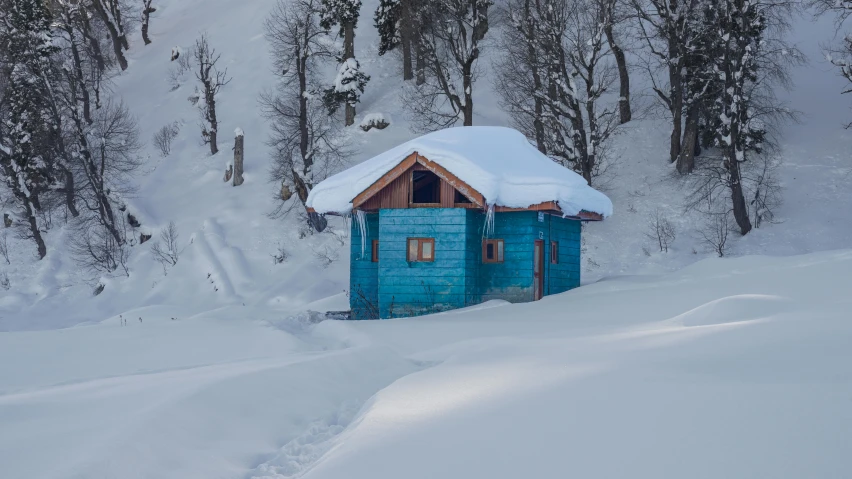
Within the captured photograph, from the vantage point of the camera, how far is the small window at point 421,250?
1839 centimetres

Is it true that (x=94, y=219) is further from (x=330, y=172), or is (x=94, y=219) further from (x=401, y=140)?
(x=401, y=140)

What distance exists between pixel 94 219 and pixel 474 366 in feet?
97.2

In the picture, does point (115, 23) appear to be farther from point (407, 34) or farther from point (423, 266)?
point (423, 266)

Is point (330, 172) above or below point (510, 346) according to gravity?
above

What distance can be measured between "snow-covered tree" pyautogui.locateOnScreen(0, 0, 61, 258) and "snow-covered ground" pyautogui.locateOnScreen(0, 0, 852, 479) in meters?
9.17

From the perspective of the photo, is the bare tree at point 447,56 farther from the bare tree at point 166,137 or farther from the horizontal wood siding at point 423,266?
the bare tree at point 166,137

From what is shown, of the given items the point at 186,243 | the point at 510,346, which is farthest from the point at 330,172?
the point at 510,346

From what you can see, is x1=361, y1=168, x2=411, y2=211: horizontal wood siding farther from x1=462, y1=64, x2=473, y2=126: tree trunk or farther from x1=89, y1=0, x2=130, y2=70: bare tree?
x1=89, y1=0, x2=130, y2=70: bare tree

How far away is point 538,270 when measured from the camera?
18938 millimetres

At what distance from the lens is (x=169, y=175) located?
119ft

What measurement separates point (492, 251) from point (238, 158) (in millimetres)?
17823

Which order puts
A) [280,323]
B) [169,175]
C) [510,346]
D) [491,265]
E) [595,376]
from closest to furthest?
[595,376] < [510,346] < [280,323] < [491,265] < [169,175]

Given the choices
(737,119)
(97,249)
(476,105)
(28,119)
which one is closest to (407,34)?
(476,105)

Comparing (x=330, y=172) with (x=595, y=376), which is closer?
(x=595, y=376)
